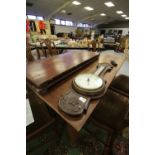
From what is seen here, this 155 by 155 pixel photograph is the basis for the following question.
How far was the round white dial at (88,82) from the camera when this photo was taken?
60 cm

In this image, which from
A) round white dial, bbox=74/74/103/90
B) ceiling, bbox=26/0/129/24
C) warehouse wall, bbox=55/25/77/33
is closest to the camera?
round white dial, bbox=74/74/103/90

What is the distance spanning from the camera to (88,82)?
2.10 ft

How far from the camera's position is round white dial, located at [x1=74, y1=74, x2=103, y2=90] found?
0.60 m

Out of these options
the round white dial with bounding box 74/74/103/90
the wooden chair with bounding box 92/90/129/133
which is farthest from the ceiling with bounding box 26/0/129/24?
the round white dial with bounding box 74/74/103/90

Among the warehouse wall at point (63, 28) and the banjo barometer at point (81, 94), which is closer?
the banjo barometer at point (81, 94)

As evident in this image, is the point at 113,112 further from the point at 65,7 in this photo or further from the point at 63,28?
the point at 63,28

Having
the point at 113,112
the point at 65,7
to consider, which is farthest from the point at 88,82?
the point at 65,7

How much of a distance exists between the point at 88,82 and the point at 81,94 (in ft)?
0.32

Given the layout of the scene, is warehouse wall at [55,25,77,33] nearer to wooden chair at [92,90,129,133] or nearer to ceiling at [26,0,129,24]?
ceiling at [26,0,129,24]

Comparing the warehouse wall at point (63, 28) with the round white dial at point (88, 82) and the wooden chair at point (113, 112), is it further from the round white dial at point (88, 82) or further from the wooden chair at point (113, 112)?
the round white dial at point (88, 82)

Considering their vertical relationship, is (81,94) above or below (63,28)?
below

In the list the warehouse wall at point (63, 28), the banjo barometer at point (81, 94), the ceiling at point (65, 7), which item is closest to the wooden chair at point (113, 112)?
the banjo barometer at point (81, 94)
